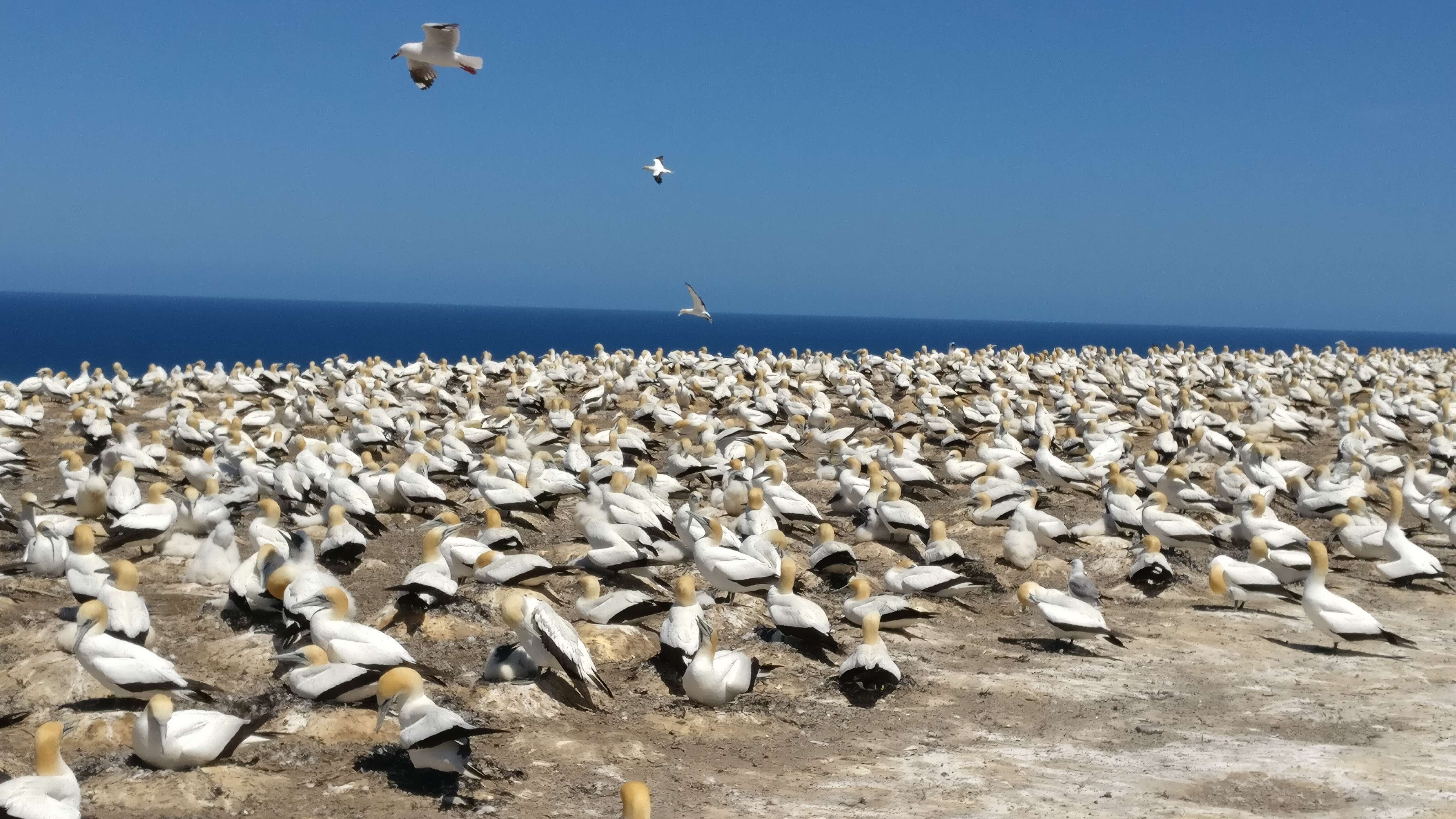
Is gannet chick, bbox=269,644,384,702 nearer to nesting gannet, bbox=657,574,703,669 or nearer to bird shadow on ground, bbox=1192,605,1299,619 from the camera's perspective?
nesting gannet, bbox=657,574,703,669

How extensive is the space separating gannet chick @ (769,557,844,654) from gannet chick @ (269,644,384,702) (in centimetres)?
280

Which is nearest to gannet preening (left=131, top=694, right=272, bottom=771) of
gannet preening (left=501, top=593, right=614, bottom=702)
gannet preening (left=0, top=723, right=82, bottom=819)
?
gannet preening (left=0, top=723, right=82, bottom=819)

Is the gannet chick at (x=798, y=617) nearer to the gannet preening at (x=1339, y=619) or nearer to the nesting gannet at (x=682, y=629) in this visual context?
the nesting gannet at (x=682, y=629)

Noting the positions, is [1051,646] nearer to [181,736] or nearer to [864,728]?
[864,728]

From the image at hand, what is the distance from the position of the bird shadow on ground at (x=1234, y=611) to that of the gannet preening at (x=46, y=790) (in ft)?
26.7

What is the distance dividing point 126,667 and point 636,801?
3288 mm

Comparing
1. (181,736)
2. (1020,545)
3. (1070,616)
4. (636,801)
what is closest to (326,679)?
(181,736)

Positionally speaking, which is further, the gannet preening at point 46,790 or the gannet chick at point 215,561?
the gannet chick at point 215,561

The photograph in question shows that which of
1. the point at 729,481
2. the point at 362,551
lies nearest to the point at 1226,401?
the point at 729,481

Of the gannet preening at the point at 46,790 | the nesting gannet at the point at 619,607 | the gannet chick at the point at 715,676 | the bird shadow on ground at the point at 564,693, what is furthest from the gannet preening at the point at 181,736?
the nesting gannet at the point at 619,607

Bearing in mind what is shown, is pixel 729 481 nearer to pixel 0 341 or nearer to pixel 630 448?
pixel 630 448

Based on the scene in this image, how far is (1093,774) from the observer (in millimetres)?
6480

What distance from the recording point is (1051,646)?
9055 mm

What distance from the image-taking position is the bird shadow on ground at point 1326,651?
8.63m
